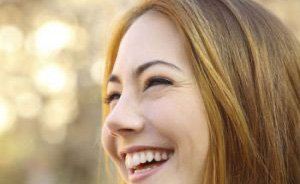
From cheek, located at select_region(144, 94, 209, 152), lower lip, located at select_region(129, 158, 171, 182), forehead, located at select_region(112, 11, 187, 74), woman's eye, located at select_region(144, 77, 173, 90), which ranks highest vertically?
forehead, located at select_region(112, 11, 187, 74)

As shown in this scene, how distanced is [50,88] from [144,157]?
9814 mm

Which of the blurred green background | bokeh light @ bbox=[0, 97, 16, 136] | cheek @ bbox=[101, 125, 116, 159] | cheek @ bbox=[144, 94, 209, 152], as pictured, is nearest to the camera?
cheek @ bbox=[144, 94, 209, 152]

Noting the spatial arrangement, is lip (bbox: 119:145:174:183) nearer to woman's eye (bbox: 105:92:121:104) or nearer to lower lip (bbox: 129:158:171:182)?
lower lip (bbox: 129:158:171:182)

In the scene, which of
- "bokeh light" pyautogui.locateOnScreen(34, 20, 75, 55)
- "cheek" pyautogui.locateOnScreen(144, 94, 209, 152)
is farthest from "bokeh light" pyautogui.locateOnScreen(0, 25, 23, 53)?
"cheek" pyautogui.locateOnScreen(144, 94, 209, 152)

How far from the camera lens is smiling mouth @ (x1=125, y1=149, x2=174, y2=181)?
1988 mm

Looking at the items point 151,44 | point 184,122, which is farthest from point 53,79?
point 184,122

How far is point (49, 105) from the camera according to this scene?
Result: 11.7 metres

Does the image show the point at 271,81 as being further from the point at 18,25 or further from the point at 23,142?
the point at 23,142

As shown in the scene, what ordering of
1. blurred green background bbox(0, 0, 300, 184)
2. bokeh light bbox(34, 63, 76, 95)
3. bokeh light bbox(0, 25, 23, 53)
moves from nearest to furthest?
blurred green background bbox(0, 0, 300, 184) < bokeh light bbox(34, 63, 76, 95) < bokeh light bbox(0, 25, 23, 53)

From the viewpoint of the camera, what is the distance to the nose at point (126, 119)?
1.97 metres

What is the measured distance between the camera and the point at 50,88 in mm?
11703

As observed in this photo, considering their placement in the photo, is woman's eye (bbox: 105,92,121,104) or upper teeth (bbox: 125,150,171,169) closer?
upper teeth (bbox: 125,150,171,169)

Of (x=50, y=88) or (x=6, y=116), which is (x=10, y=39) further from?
(x=6, y=116)

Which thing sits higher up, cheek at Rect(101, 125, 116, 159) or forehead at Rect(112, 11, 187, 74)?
forehead at Rect(112, 11, 187, 74)
